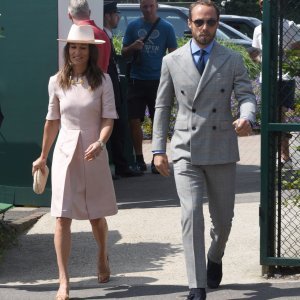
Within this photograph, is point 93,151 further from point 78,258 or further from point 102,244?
point 78,258

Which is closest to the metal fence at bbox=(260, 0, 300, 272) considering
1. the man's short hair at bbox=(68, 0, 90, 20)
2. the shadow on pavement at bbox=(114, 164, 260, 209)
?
the man's short hair at bbox=(68, 0, 90, 20)

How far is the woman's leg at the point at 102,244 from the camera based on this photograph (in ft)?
22.0

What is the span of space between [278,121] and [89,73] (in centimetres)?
128

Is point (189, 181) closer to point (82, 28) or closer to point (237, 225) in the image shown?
point (82, 28)

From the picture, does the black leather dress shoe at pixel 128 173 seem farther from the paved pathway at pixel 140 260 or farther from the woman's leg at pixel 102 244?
the woman's leg at pixel 102 244

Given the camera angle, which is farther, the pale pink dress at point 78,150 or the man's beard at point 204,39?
the pale pink dress at point 78,150

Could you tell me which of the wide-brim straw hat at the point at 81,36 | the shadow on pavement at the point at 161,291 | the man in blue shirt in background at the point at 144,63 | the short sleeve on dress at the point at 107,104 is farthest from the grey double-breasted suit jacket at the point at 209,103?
the man in blue shirt in background at the point at 144,63

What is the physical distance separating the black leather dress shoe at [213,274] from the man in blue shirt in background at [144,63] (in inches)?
181

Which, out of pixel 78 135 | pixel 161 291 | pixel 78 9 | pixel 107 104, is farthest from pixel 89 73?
pixel 78 9

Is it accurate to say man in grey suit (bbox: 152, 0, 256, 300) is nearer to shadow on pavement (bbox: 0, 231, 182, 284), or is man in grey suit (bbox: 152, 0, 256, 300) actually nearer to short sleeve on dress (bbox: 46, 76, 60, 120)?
short sleeve on dress (bbox: 46, 76, 60, 120)

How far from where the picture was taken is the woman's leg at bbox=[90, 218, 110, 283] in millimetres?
6703

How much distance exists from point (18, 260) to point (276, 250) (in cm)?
198

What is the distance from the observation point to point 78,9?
8250 millimetres

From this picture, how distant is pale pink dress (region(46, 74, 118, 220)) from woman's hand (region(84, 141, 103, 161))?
5.4 inches
